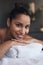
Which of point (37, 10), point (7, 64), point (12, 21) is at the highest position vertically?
point (37, 10)

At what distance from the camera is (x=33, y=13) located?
172 centimetres

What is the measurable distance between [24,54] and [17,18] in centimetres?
24

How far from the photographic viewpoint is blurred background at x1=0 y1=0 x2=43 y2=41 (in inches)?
65.9

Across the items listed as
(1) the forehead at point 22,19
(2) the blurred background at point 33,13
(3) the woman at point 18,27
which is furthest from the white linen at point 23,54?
(2) the blurred background at point 33,13

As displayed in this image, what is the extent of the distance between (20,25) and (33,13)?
80 centimetres

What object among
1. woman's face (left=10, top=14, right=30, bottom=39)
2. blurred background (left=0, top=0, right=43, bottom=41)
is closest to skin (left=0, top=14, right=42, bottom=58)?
woman's face (left=10, top=14, right=30, bottom=39)

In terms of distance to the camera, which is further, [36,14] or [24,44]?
[36,14]

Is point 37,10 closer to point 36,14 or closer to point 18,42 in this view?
point 36,14

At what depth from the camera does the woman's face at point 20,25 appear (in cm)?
95

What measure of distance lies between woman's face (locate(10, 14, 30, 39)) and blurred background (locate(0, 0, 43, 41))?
68cm

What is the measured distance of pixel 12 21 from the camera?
100 cm

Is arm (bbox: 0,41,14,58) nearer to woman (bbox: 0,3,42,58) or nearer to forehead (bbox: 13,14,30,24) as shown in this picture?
woman (bbox: 0,3,42,58)

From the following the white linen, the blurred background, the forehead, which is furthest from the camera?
the blurred background

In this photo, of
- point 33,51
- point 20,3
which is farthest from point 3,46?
point 20,3
